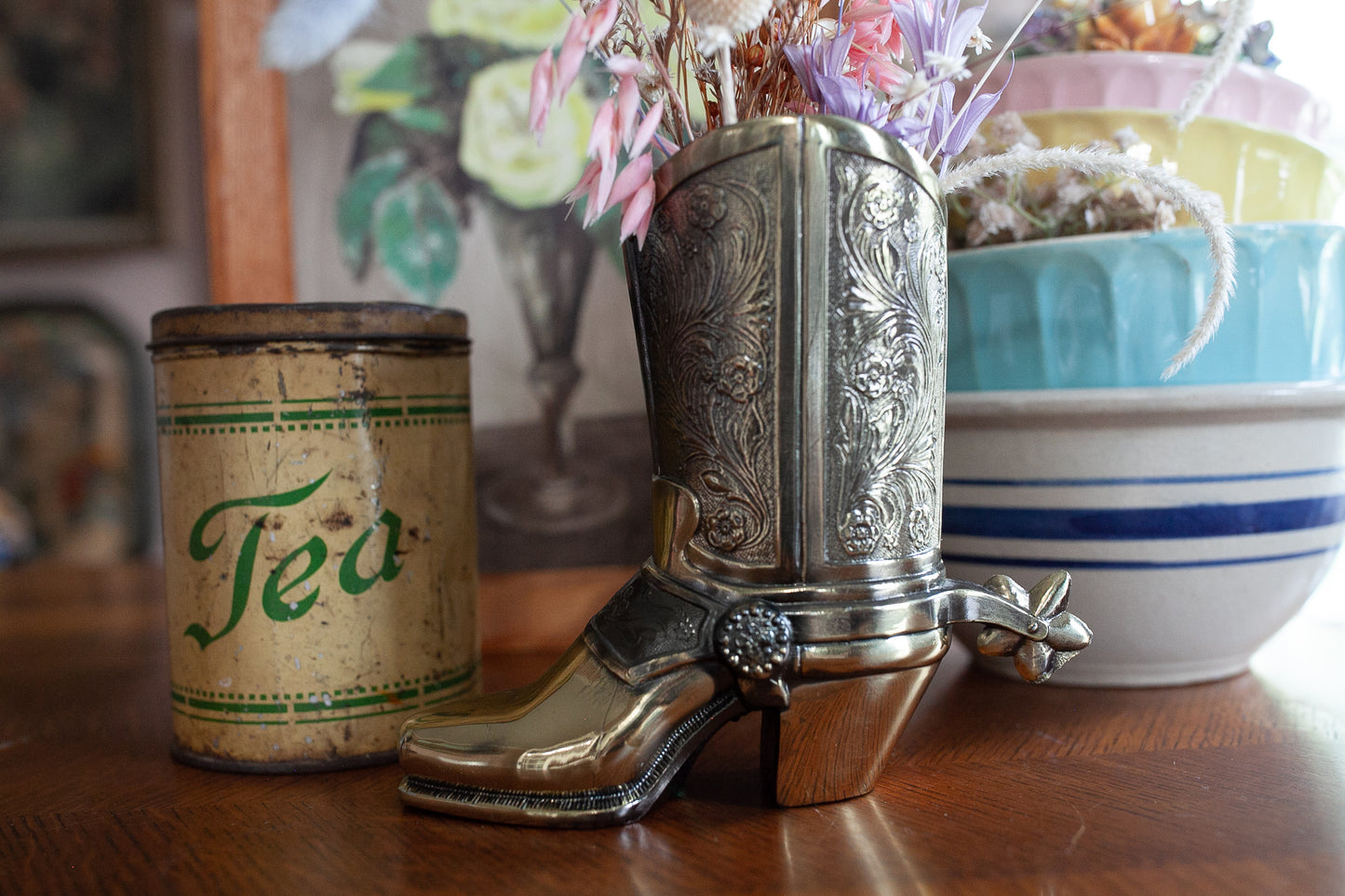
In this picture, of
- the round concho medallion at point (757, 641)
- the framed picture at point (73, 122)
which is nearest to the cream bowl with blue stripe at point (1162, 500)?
the round concho medallion at point (757, 641)

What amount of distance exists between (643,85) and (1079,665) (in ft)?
1.36

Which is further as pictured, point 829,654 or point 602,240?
point 602,240

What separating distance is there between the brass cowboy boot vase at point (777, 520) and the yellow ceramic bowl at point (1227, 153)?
24 cm

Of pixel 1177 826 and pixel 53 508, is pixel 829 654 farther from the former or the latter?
pixel 53 508

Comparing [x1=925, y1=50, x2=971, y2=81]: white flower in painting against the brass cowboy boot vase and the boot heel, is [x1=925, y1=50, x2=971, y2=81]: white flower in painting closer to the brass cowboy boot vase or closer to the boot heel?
the brass cowboy boot vase

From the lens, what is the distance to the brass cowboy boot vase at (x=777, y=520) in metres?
0.38

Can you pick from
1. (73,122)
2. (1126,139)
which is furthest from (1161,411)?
(73,122)

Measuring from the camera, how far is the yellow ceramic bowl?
57 cm

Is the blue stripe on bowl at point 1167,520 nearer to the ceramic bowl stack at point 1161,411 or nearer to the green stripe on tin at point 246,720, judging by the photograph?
the ceramic bowl stack at point 1161,411

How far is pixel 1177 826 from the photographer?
374 millimetres

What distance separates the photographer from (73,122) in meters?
1.40

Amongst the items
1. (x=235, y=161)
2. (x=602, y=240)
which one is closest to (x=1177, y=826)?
(x=602, y=240)

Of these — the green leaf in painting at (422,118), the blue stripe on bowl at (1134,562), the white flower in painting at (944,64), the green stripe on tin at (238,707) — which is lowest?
the green stripe on tin at (238,707)

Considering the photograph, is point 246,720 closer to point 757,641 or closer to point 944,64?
point 757,641
